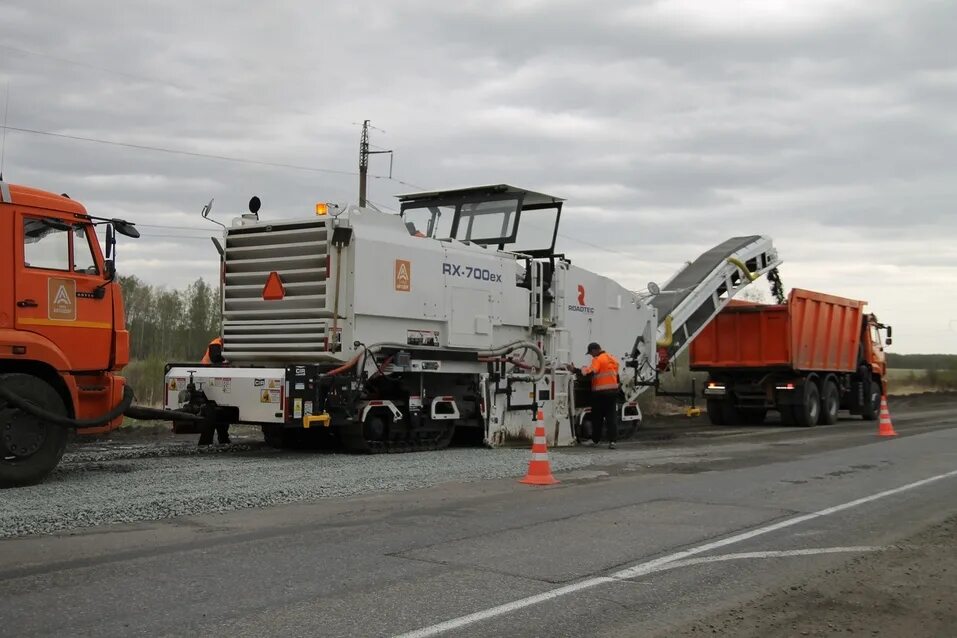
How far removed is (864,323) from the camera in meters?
25.4

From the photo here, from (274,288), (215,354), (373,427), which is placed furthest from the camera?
(215,354)

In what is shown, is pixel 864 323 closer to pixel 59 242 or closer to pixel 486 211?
pixel 486 211

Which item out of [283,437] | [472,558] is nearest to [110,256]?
[283,437]

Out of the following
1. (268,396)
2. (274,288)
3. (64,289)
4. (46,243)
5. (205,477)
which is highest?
(46,243)

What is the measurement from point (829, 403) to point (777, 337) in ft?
8.85

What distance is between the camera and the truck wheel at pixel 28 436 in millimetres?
8867

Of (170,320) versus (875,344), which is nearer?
(875,344)

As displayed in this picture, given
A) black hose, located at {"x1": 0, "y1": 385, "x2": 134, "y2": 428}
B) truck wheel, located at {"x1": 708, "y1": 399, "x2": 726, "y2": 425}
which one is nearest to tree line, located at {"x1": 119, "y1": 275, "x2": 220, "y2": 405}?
truck wheel, located at {"x1": 708, "y1": 399, "x2": 726, "y2": 425}

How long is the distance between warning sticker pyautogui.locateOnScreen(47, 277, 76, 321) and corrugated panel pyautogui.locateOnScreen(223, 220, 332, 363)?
3235 millimetres

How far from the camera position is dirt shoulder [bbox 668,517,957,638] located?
497 centimetres

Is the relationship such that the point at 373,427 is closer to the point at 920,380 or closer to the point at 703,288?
the point at 703,288

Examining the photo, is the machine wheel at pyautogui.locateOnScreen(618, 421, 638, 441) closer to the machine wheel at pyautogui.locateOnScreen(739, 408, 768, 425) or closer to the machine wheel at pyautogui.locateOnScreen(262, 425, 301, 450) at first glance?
the machine wheel at pyautogui.locateOnScreen(262, 425, 301, 450)

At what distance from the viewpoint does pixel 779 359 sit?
21.8 meters

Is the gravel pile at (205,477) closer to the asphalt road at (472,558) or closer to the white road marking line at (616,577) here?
the asphalt road at (472,558)
